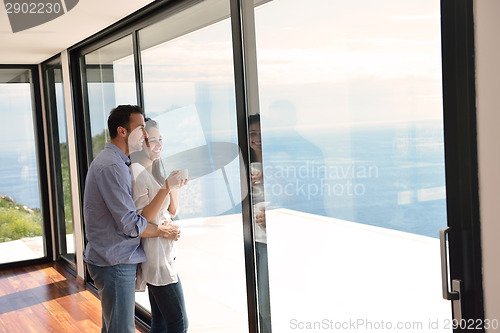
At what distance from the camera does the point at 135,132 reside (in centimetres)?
269

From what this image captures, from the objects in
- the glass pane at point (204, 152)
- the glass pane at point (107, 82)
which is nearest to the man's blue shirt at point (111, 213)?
the glass pane at point (204, 152)

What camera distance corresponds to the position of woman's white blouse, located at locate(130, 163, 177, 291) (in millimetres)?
2641

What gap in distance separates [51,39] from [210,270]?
Result: 2.68m

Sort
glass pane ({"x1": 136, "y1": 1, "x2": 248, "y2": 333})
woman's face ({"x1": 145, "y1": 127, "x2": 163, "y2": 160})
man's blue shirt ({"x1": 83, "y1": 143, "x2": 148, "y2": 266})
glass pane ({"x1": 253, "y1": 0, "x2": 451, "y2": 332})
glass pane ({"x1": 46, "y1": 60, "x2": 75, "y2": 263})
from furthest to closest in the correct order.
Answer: glass pane ({"x1": 46, "y1": 60, "x2": 75, "y2": 263})
woman's face ({"x1": 145, "y1": 127, "x2": 163, "y2": 160})
glass pane ({"x1": 136, "y1": 1, "x2": 248, "y2": 333})
man's blue shirt ({"x1": 83, "y1": 143, "x2": 148, "y2": 266})
glass pane ({"x1": 253, "y1": 0, "x2": 451, "y2": 332})

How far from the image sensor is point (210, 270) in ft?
9.95

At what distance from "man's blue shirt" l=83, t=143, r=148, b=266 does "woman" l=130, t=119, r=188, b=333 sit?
8cm

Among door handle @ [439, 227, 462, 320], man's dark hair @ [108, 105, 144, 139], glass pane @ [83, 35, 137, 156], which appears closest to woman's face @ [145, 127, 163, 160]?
man's dark hair @ [108, 105, 144, 139]

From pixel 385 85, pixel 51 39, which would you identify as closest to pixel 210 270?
pixel 385 85

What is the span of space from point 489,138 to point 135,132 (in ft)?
5.71

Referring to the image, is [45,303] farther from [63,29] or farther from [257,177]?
[257,177]

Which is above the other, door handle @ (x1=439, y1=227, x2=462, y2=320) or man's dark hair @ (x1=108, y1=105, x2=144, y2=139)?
man's dark hair @ (x1=108, y1=105, x2=144, y2=139)

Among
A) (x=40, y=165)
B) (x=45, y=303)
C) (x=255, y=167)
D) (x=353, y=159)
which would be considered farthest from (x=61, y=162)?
(x=353, y=159)

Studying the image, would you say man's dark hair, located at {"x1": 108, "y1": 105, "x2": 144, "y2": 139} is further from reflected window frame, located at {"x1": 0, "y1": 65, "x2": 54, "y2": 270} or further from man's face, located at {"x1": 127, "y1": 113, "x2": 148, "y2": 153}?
reflected window frame, located at {"x1": 0, "y1": 65, "x2": 54, "y2": 270}

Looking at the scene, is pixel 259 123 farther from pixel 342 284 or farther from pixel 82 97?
pixel 82 97
